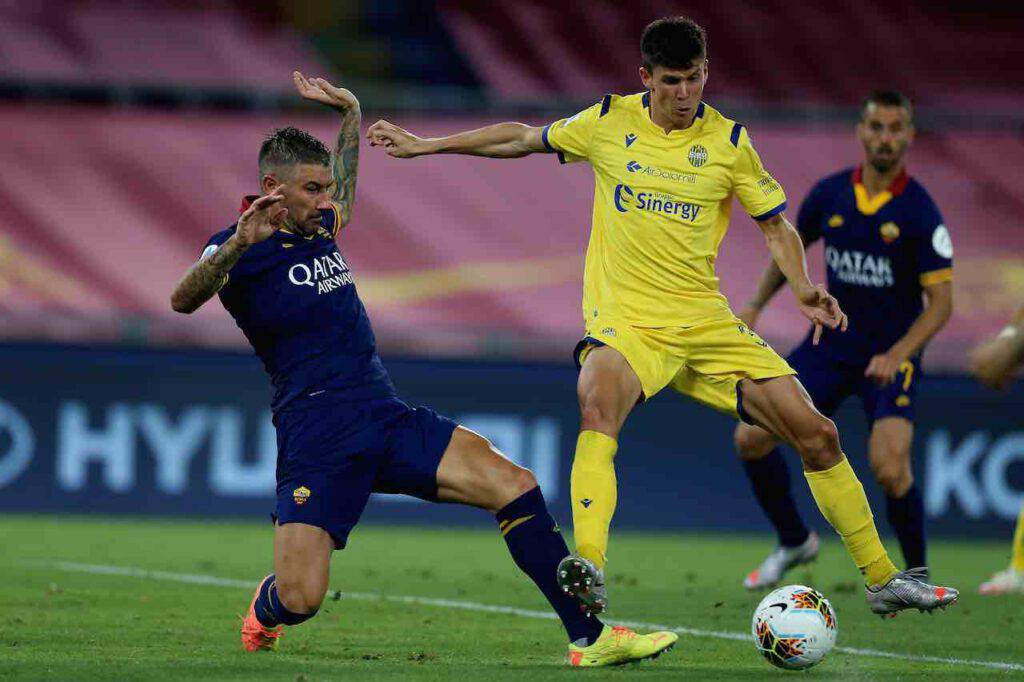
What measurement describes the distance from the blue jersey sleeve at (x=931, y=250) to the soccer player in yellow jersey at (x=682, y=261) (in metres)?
1.92

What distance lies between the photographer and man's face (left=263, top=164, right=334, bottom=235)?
6418 mm

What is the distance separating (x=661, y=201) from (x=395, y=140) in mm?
1092

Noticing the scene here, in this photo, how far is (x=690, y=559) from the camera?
11.5 metres

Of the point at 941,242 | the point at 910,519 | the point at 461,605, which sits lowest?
the point at 461,605

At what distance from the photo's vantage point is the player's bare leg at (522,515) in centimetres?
622

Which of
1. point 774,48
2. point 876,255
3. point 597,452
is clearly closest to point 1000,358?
point 597,452

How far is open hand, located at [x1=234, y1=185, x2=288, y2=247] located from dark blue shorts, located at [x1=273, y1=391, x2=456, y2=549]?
757 mm

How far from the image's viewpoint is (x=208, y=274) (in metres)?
6.02

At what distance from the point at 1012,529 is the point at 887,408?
17.7 ft

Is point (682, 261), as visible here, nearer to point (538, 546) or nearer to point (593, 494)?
point (593, 494)

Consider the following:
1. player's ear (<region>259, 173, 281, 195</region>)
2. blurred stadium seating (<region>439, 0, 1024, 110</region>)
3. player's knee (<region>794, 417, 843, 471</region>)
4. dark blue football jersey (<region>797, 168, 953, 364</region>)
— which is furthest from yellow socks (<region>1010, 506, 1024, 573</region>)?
blurred stadium seating (<region>439, 0, 1024, 110</region>)

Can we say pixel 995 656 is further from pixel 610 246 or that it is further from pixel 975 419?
pixel 975 419

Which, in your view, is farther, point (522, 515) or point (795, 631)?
point (522, 515)

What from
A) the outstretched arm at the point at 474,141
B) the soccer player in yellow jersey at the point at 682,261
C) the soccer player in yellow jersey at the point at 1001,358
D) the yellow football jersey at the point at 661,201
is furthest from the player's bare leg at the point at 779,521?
the soccer player in yellow jersey at the point at 1001,358
